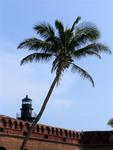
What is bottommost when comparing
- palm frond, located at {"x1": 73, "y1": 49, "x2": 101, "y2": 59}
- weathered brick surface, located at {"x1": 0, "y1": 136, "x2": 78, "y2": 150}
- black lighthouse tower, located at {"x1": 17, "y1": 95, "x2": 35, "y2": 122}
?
weathered brick surface, located at {"x1": 0, "y1": 136, "x2": 78, "y2": 150}

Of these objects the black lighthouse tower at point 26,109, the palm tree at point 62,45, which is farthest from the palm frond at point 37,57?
the black lighthouse tower at point 26,109

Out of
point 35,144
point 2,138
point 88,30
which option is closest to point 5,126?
point 2,138

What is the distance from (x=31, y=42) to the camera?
103 feet

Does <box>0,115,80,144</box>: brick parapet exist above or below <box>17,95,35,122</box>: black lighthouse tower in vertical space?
below

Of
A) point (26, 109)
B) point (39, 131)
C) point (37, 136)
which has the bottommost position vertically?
point (37, 136)

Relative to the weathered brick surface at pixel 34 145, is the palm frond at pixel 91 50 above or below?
above

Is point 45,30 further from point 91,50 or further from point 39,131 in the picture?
point 39,131

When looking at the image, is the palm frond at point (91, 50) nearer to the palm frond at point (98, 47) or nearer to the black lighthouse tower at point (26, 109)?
the palm frond at point (98, 47)

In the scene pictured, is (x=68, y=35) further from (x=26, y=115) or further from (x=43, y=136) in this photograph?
(x=26, y=115)

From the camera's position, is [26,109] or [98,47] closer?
[98,47]

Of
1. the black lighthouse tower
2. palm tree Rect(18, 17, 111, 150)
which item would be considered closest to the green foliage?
palm tree Rect(18, 17, 111, 150)

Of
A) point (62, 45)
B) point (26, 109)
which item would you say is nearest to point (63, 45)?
point (62, 45)

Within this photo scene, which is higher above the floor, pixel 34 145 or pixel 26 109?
pixel 26 109

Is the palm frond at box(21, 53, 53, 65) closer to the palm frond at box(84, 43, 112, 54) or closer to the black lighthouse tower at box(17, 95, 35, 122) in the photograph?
the palm frond at box(84, 43, 112, 54)
